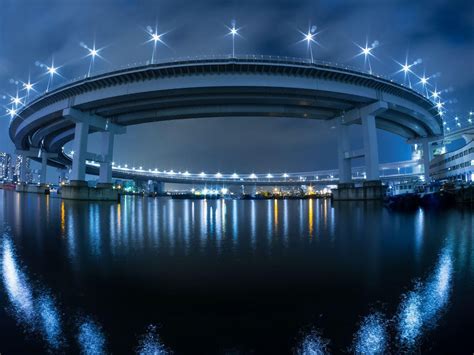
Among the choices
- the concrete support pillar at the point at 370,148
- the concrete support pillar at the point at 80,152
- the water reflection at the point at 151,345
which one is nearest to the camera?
the water reflection at the point at 151,345

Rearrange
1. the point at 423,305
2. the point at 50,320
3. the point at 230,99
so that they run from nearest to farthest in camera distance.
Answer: the point at 50,320 → the point at 423,305 → the point at 230,99

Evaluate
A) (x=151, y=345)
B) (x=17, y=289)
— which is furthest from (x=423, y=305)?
(x=17, y=289)

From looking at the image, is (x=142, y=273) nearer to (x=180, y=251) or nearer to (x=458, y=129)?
(x=180, y=251)

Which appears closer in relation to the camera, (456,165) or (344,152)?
(344,152)

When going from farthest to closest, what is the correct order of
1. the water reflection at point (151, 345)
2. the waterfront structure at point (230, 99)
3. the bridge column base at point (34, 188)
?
the bridge column base at point (34, 188), the waterfront structure at point (230, 99), the water reflection at point (151, 345)

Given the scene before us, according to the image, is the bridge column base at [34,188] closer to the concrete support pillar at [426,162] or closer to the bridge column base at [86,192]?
the bridge column base at [86,192]

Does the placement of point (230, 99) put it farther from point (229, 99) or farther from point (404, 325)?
point (404, 325)

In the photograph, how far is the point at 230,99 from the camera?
45.7m

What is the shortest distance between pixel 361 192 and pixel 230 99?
25890 millimetres

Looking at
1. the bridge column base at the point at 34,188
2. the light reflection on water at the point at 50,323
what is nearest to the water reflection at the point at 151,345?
the light reflection on water at the point at 50,323

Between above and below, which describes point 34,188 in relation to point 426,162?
below

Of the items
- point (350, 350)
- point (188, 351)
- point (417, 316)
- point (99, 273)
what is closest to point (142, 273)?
point (99, 273)

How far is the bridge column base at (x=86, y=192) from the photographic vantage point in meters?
50.7

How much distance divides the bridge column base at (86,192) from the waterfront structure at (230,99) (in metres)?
0.58
